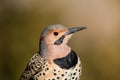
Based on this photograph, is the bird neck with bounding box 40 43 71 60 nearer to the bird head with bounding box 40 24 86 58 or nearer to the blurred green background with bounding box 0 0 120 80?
the bird head with bounding box 40 24 86 58

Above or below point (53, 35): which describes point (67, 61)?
below

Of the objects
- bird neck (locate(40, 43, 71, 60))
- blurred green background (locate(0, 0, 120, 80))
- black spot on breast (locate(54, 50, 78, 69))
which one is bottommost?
blurred green background (locate(0, 0, 120, 80))

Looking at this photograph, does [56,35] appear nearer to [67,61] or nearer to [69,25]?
[67,61]

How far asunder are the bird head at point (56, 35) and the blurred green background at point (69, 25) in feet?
8.52

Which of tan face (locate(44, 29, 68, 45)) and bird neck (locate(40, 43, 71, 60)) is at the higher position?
tan face (locate(44, 29, 68, 45))

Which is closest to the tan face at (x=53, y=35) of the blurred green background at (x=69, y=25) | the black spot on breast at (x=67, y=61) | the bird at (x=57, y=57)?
Result: the bird at (x=57, y=57)

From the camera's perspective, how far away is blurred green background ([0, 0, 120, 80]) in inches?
310

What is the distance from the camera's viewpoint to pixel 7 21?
28.2ft

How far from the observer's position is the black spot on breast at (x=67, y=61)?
510 centimetres

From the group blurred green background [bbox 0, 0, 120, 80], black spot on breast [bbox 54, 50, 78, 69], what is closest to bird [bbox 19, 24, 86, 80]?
black spot on breast [bbox 54, 50, 78, 69]

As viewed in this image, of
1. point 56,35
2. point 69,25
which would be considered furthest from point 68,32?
point 69,25

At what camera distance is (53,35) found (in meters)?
5.07

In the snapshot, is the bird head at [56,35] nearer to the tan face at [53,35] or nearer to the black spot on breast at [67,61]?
the tan face at [53,35]

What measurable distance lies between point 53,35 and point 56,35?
2cm
